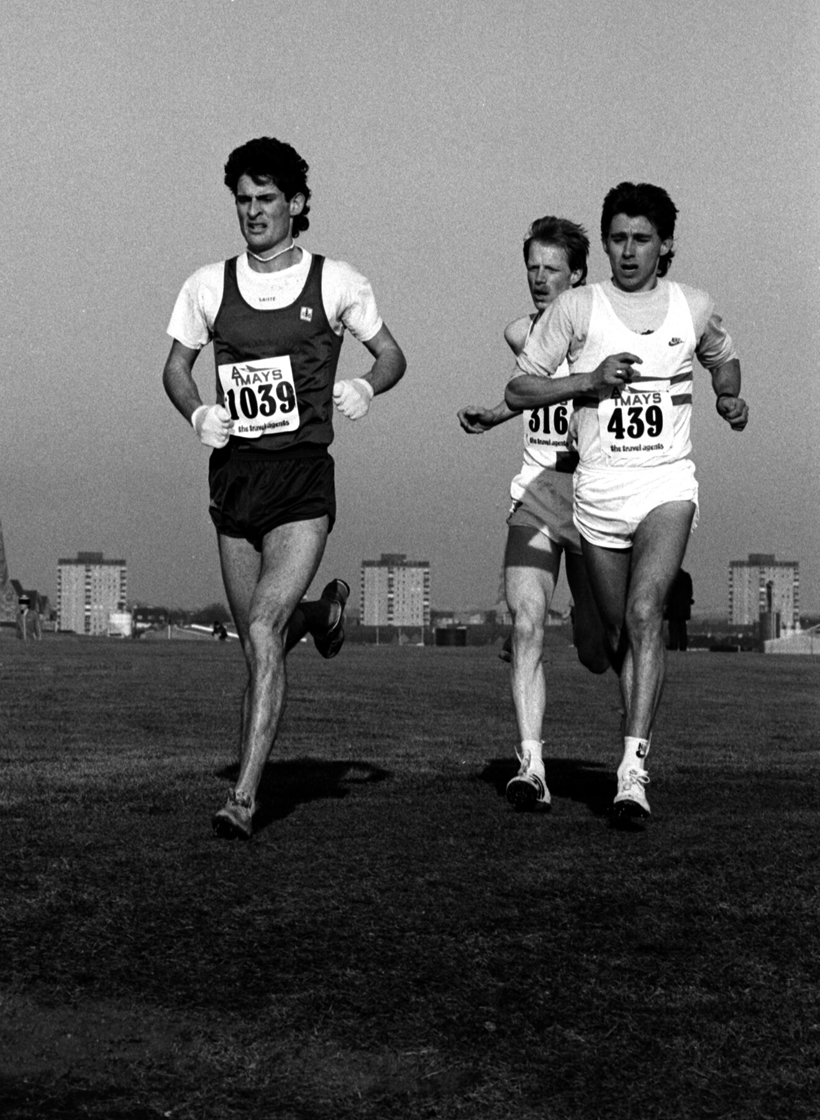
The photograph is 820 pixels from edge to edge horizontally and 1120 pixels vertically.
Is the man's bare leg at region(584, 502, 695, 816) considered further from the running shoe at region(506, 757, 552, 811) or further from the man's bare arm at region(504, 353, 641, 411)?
the man's bare arm at region(504, 353, 641, 411)

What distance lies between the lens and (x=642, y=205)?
6730 millimetres

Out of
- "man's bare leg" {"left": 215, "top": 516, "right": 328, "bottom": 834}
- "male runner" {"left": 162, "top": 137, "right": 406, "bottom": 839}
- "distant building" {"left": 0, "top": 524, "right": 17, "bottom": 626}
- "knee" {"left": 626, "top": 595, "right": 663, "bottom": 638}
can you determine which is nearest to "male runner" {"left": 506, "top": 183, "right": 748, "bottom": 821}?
"knee" {"left": 626, "top": 595, "right": 663, "bottom": 638}

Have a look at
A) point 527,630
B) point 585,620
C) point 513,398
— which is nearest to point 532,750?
point 527,630

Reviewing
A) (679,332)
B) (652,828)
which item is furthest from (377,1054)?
(679,332)

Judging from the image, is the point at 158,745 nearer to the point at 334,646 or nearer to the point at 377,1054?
the point at 334,646

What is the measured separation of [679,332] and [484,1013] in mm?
3917

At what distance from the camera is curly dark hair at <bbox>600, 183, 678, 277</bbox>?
6.73m

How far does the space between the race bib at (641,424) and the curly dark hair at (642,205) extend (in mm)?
692

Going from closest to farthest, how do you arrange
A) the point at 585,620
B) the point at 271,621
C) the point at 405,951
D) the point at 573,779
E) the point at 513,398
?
the point at 405,951 → the point at 271,621 → the point at 513,398 → the point at 585,620 → the point at 573,779

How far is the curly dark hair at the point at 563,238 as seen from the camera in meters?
7.73

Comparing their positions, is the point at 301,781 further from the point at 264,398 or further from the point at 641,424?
the point at 641,424

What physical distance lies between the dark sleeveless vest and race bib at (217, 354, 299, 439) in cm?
3

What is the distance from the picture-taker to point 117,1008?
3.48 meters

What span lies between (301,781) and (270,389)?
2.19 metres
